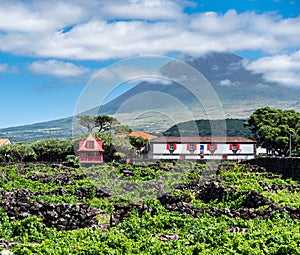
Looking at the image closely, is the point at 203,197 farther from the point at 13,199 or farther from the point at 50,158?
the point at 50,158

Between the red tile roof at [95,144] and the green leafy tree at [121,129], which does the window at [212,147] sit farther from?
the red tile roof at [95,144]

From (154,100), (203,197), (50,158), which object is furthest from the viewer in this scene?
(50,158)

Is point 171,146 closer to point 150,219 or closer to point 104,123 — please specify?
point 104,123

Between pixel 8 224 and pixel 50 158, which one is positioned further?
pixel 50 158

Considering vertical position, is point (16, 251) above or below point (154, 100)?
below

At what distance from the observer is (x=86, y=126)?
3007 inches

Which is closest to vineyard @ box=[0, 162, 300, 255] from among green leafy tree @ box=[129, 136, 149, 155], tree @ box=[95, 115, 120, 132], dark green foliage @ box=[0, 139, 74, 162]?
dark green foliage @ box=[0, 139, 74, 162]

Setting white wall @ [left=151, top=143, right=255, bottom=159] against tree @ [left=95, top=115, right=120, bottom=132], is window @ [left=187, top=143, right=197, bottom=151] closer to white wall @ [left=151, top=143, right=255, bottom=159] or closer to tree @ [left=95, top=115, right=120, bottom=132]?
white wall @ [left=151, top=143, right=255, bottom=159]

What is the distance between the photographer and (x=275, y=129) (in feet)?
268

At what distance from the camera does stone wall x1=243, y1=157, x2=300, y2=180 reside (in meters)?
27.5

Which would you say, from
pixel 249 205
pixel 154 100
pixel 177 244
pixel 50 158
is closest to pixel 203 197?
pixel 249 205

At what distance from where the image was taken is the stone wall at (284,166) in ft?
90.2

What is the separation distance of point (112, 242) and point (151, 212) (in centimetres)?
608

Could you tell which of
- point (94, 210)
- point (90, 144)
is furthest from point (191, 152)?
point (94, 210)
